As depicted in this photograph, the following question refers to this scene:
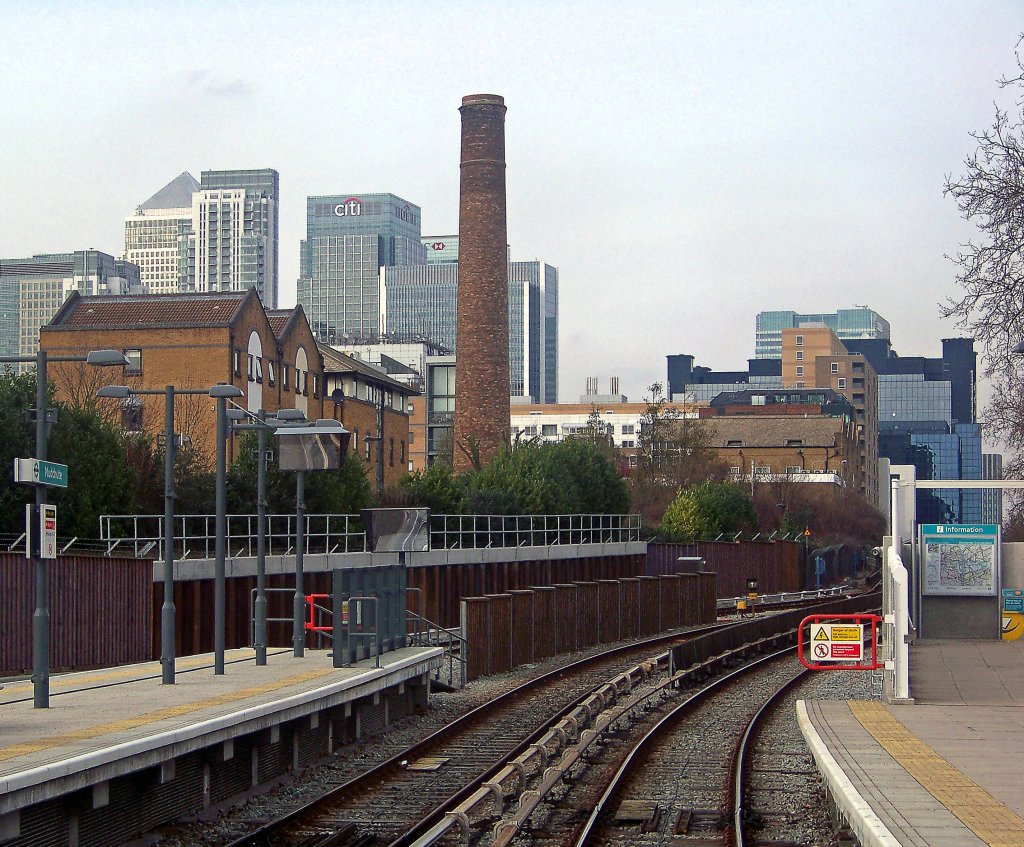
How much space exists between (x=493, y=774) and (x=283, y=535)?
1795cm

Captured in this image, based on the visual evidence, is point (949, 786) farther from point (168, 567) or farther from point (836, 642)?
point (168, 567)

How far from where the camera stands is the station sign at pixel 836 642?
19922mm

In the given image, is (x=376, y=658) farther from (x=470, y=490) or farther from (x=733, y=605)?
(x=733, y=605)

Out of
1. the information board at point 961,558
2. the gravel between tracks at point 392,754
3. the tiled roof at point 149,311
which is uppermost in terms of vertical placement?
the tiled roof at point 149,311

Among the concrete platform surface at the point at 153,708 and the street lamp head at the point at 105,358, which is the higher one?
the street lamp head at the point at 105,358

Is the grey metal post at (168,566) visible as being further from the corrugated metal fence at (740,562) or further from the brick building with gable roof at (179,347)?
the corrugated metal fence at (740,562)

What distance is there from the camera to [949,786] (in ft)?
44.5

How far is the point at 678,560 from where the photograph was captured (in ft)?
204

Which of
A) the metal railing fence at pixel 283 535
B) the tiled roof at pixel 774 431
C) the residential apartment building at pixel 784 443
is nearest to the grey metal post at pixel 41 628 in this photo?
the metal railing fence at pixel 283 535

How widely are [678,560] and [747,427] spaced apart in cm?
7666

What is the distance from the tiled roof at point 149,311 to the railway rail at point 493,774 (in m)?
35.5

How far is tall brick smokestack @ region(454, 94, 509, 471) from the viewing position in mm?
75750

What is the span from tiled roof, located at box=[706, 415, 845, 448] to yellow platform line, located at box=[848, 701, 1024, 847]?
380 feet

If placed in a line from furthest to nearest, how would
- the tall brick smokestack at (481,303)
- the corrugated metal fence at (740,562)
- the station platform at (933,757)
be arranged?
the tall brick smokestack at (481,303)
the corrugated metal fence at (740,562)
the station platform at (933,757)
